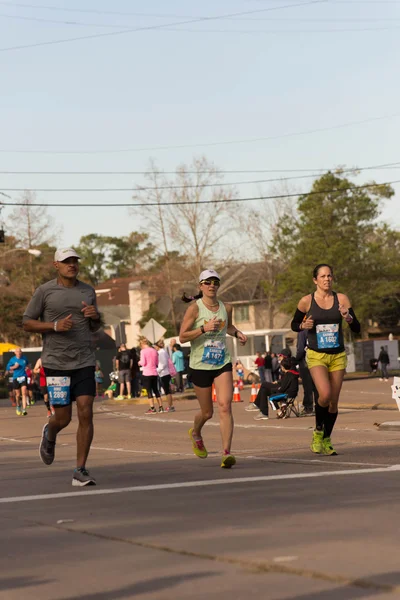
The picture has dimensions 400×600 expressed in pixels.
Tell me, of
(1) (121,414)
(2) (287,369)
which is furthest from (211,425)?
(1) (121,414)

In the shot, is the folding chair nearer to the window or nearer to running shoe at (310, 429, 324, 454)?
running shoe at (310, 429, 324, 454)

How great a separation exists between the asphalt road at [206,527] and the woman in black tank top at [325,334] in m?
0.70

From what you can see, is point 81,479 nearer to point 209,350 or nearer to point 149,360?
point 209,350

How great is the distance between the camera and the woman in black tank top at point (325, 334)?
37.7 feet

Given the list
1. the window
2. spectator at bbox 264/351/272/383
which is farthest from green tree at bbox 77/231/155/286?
spectator at bbox 264/351/272/383

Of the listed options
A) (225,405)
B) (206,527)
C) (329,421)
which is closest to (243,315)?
(329,421)

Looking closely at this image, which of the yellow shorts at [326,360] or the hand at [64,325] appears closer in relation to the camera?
the hand at [64,325]

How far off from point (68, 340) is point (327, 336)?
303 centimetres

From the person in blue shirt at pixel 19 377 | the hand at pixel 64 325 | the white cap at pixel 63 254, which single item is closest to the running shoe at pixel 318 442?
the hand at pixel 64 325

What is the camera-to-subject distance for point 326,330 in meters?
11.5

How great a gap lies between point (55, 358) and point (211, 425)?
34.0ft

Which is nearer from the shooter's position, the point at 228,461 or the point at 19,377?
the point at 228,461

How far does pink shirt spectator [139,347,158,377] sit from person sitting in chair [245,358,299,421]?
14.6ft

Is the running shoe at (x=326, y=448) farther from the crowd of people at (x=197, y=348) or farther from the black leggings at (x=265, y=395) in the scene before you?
the black leggings at (x=265, y=395)
